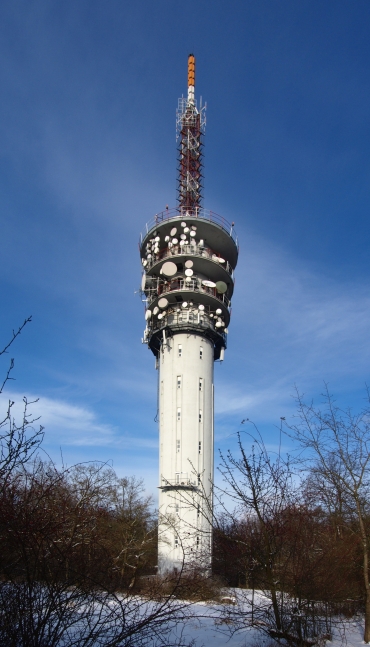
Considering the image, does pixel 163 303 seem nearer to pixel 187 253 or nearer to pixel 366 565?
pixel 187 253

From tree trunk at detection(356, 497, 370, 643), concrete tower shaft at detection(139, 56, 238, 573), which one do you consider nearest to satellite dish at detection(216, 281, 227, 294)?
concrete tower shaft at detection(139, 56, 238, 573)

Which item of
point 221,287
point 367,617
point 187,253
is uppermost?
point 187,253

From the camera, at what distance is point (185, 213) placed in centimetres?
→ 4231

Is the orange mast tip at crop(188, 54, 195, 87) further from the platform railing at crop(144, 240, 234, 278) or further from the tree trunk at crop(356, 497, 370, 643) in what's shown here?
the tree trunk at crop(356, 497, 370, 643)

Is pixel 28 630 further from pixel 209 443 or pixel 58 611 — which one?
pixel 209 443

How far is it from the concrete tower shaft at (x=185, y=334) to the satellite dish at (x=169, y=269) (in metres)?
0.08

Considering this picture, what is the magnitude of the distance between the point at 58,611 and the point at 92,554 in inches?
120

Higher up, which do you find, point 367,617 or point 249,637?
point 367,617

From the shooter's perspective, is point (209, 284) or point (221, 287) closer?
point (209, 284)

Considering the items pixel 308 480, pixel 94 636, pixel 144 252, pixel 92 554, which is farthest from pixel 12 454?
pixel 144 252

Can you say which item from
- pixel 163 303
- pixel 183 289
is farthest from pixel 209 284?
pixel 163 303

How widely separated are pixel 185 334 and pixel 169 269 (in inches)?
223

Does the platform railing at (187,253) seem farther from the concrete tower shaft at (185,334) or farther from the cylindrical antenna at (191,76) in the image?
the cylindrical antenna at (191,76)

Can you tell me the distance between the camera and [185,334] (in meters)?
38.1
